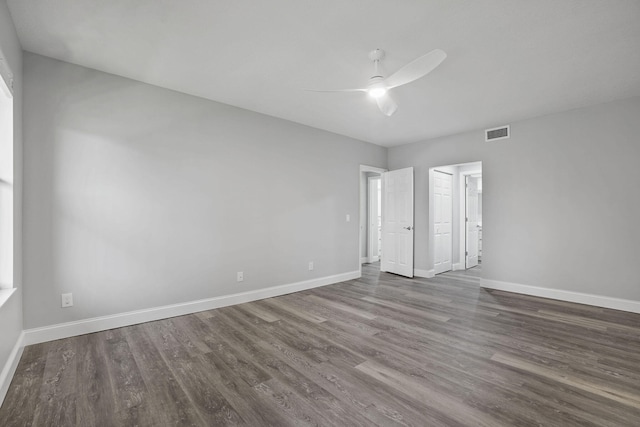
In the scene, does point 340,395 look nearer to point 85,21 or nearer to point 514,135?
point 85,21

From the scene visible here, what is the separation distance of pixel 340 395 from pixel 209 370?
1051mm

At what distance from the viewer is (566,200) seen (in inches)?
163

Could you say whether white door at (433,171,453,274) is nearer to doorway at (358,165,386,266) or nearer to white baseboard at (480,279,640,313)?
white baseboard at (480,279,640,313)

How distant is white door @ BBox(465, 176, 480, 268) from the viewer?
675 cm

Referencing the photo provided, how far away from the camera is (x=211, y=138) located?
378 centimetres

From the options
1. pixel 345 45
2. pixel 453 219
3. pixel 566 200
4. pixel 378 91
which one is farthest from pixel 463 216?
pixel 345 45

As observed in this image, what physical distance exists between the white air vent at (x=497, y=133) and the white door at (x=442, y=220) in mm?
1173

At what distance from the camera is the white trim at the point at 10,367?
1.90m

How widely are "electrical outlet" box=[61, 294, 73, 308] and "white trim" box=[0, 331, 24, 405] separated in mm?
349

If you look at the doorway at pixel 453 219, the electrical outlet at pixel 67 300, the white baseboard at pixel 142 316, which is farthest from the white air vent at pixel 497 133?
the electrical outlet at pixel 67 300

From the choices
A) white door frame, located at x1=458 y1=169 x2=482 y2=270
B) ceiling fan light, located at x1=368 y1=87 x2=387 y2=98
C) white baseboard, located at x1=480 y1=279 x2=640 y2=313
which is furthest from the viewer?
white door frame, located at x1=458 y1=169 x2=482 y2=270

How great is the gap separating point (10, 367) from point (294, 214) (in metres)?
3.33

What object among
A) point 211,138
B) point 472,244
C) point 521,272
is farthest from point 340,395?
point 472,244

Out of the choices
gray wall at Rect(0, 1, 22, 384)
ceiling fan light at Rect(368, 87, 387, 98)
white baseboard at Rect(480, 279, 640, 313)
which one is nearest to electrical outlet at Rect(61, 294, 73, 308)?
gray wall at Rect(0, 1, 22, 384)
